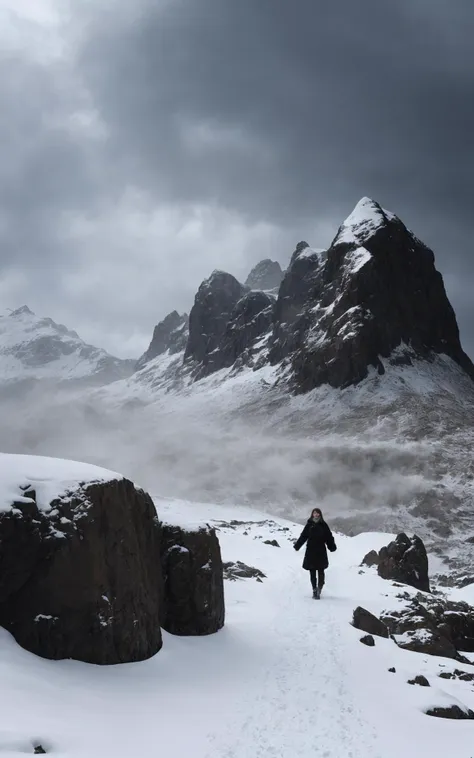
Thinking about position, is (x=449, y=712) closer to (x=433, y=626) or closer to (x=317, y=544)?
(x=317, y=544)

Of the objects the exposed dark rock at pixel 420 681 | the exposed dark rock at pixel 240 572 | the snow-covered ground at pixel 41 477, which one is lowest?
the exposed dark rock at pixel 240 572

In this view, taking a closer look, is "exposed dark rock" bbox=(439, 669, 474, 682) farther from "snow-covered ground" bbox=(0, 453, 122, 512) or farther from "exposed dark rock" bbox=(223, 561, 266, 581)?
"exposed dark rock" bbox=(223, 561, 266, 581)

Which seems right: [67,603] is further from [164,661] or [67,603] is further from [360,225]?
[360,225]

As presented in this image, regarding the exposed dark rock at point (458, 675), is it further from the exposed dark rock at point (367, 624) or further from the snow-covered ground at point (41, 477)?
→ the snow-covered ground at point (41, 477)

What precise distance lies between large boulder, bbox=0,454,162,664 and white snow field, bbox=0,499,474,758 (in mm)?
325

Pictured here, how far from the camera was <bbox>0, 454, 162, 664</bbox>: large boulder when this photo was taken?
8.27 metres

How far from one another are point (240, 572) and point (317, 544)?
723 centimetres

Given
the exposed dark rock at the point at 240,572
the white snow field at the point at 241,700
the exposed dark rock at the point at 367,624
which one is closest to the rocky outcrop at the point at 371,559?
the exposed dark rock at the point at 240,572

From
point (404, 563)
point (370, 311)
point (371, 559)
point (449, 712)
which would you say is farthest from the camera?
point (370, 311)

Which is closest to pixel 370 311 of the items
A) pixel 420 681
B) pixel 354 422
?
pixel 354 422

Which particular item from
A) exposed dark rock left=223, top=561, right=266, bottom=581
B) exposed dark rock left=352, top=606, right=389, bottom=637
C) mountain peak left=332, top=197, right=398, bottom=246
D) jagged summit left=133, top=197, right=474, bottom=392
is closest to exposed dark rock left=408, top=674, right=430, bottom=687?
exposed dark rock left=352, top=606, right=389, bottom=637

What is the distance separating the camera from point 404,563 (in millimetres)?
30297

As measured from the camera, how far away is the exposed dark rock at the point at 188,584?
453 inches

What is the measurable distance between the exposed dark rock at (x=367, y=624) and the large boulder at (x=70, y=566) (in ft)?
20.1
